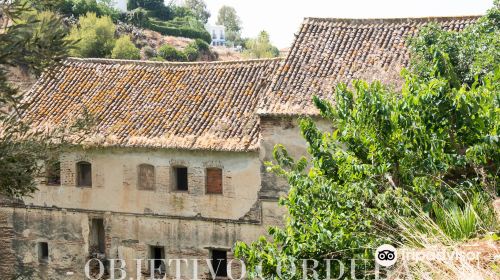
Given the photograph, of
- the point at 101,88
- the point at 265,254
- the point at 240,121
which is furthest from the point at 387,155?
the point at 101,88

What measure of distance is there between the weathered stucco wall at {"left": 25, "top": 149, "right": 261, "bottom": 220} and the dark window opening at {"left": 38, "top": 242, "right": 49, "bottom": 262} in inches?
48.0

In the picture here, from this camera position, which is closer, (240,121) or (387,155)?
(387,155)

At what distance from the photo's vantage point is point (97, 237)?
986 inches

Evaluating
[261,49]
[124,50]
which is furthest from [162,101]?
[261,49]

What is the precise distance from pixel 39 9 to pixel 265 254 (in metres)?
4.82

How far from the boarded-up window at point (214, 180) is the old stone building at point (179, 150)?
0.03m

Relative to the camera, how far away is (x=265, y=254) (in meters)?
13.1

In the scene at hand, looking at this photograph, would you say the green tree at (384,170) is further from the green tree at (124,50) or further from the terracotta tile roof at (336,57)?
the green tree at (124,50)

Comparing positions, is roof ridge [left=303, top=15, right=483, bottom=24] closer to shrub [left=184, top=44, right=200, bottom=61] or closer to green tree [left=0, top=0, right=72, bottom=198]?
green tree [left=0, top=0, right=72, bottom=198]

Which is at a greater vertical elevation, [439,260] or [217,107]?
[217,107]

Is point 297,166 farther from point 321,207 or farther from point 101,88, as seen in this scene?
point 101,88

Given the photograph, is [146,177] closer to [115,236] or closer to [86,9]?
[115,236]

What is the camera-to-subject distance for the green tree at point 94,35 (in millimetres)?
61219

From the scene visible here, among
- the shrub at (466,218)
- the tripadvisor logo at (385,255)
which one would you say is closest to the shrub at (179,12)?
the shrub at (466,218)
